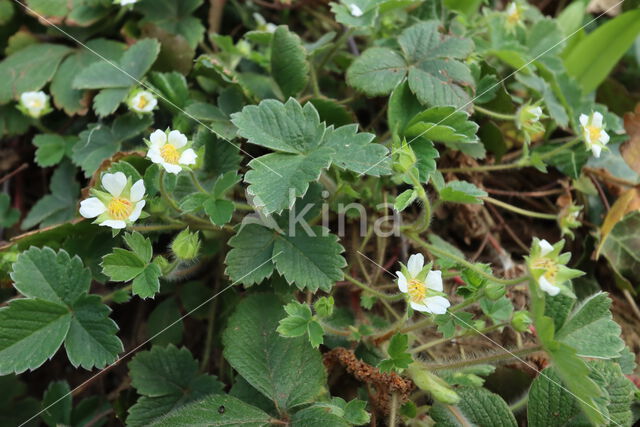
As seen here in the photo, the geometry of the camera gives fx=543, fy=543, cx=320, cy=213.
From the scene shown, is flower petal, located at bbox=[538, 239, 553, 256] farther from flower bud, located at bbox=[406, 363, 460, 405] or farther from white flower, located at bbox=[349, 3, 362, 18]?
white flower, located at bbox=[349, 3, 362, 18]

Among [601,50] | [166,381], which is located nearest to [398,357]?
[166,381]

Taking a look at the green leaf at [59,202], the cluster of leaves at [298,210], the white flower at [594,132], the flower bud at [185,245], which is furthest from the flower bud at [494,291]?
the green leaf at [59,202]

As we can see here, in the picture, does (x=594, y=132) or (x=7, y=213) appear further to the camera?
(x=7, y=213)

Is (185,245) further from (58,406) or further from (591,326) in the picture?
(591,326)

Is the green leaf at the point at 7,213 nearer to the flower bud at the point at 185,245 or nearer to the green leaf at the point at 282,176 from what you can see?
the flower bud at the point at 185,245

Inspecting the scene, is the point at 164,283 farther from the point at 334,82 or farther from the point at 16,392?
the point at 334,82

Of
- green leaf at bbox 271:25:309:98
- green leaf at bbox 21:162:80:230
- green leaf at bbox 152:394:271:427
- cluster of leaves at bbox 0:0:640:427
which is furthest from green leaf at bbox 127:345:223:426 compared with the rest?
green leaf at bbox 271:25:309:98
